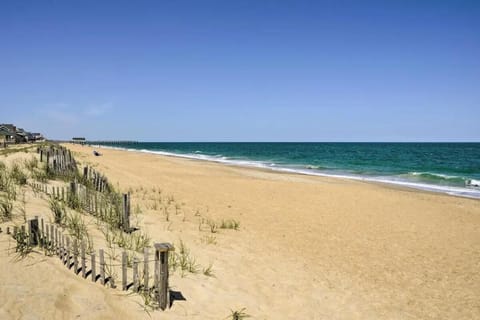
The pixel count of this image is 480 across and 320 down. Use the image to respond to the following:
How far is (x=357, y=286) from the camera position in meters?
6.20

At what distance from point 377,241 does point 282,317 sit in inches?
206

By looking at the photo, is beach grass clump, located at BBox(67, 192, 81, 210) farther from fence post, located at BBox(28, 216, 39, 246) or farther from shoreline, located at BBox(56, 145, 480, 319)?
fence post, located at BBox(28, 216, 39, 246)

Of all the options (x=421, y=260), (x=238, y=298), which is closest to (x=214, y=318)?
(x=238, y=298)

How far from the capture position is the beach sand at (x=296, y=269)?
458 centimetres

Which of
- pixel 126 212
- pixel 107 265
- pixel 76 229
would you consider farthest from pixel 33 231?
pixel 126 212

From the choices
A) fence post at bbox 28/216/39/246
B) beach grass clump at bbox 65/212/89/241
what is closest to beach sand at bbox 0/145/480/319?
fence post at bbox 28/216/39/246

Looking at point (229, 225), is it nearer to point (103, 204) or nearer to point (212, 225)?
point (212, 225)

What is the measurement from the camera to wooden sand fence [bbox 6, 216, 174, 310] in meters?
4.49

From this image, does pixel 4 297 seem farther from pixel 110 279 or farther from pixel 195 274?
Answer: pixel 195 274

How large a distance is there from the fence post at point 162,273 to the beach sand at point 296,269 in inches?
6.9

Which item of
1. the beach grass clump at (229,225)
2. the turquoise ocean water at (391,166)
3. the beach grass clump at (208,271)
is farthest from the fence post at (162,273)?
the turquoise ocean water at (391,166)

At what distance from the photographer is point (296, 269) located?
681 cm

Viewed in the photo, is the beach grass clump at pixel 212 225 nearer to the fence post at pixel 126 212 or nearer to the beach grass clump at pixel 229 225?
the beach grass clump at pixel 229 225

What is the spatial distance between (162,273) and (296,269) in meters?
3.38
